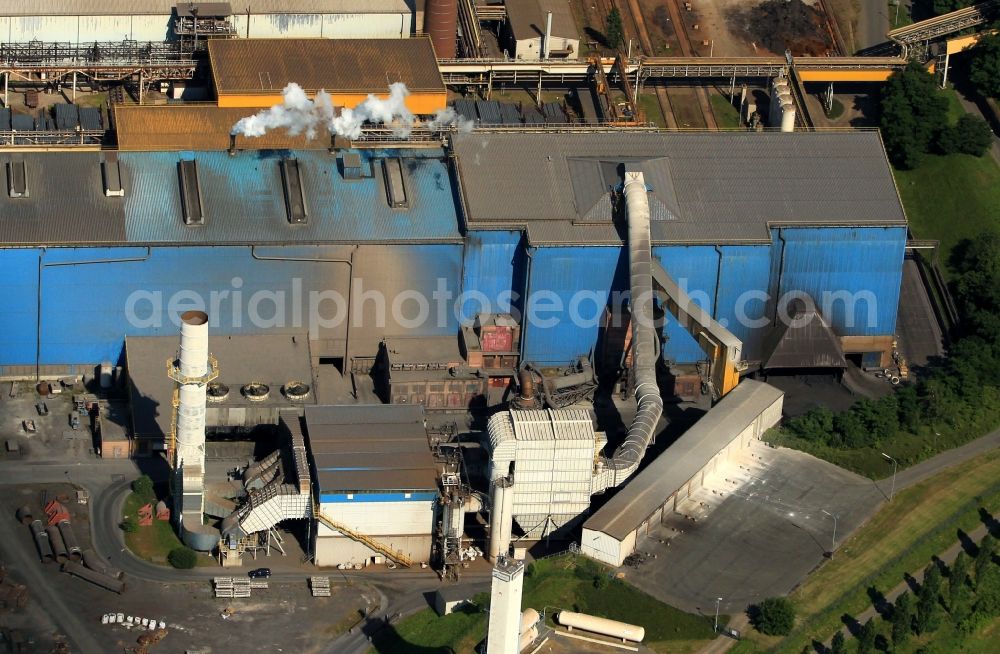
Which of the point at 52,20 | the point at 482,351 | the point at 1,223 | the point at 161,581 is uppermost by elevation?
the point at 52,20

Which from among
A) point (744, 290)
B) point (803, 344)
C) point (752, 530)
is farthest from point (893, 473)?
point (744, 290)

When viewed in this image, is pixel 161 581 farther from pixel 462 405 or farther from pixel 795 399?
pixel 795 399

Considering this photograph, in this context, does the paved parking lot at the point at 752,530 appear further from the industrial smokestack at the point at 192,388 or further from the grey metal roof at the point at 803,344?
the industrial smokestack at the point at 192,388

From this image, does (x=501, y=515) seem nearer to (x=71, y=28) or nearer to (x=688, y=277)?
(x=688, y=277)

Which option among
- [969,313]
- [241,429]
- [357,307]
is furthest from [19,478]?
[969,313]

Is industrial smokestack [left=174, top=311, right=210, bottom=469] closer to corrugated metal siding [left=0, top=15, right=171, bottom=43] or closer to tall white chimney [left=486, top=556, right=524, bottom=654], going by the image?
tall white chimney [left=486, top=556, right=524, bottom=654]

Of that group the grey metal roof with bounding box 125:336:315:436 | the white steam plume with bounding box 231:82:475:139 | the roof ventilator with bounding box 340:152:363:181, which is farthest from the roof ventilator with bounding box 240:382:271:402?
the white steam plume with bounding box 231:82:475:139
